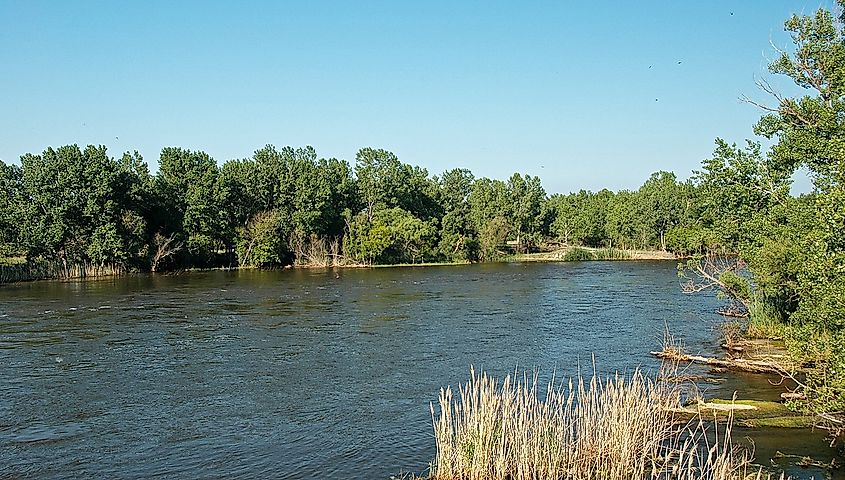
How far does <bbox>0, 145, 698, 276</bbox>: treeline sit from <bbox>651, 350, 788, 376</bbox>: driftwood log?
29413 millimetres

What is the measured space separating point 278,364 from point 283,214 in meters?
55.7

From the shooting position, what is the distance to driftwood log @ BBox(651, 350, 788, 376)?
68.4ft

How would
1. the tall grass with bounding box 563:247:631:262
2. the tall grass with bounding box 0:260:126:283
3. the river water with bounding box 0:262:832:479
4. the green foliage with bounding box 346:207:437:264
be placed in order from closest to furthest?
the river water with bounding box 0:262:832:479, the tall grass with bounding box 0:260:126:283, the green foliage with bounding box 346:207:437:264, the tall grass with bounding box 563:247:631:262

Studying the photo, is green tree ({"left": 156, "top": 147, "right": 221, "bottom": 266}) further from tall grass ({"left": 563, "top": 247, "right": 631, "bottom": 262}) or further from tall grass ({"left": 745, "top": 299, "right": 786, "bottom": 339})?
tall grass ({"left": 745, "top": 299, "right": 786, "bottom": 339})

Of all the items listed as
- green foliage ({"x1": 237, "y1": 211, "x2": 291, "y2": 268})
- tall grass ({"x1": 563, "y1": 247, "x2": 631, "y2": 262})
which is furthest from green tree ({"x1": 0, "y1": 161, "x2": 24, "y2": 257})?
tall grass ({"x1": 563, "y1": 247, "x2": 631, "y2": 262})

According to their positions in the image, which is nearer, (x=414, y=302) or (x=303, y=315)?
(x=303, y=315)

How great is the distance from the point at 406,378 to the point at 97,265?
49.4m

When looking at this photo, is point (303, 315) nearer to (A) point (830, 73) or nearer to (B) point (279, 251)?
(A) point (830, 73)

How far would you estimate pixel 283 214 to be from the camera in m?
79.1

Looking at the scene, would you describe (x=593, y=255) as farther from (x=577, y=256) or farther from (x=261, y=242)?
(x=261, y=242)

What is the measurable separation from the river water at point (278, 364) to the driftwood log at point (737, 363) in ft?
2.99

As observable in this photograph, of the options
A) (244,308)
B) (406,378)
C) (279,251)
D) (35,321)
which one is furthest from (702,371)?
(279,251)

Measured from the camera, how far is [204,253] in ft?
246

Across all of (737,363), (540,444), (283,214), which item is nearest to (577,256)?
(283,214)
